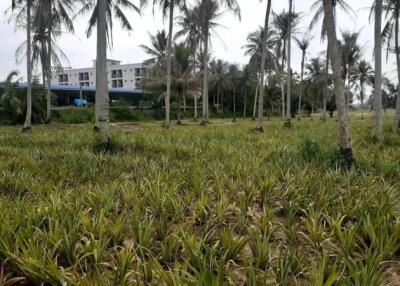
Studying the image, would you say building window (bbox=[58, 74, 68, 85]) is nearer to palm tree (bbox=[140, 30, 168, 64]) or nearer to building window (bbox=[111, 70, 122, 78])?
building window (bbox=[111, 70, 122, 78])

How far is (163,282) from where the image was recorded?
9.37ft

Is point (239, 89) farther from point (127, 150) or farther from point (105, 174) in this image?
point (105, 174)

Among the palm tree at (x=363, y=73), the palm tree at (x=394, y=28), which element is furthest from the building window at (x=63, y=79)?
the palm tree at (x=394, y=28)

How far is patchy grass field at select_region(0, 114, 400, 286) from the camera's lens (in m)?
3.02

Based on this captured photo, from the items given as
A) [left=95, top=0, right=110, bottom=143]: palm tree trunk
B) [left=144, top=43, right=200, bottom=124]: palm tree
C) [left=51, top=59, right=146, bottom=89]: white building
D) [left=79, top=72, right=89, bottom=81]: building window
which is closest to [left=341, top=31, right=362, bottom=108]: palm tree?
[left=144, top=43, right=200, bottom=124]: palm tree

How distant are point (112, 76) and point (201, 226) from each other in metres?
91.0

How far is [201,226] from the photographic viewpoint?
4395mm

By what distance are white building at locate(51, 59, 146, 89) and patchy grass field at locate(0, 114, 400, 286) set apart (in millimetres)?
81530

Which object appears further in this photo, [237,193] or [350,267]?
[237,193]

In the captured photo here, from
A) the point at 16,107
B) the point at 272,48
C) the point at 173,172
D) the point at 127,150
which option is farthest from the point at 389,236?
the point at 272,48

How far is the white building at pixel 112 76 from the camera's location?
3403 inches

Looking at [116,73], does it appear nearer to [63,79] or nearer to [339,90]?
[63,79]

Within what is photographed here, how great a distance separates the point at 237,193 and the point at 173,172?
5.62 feet

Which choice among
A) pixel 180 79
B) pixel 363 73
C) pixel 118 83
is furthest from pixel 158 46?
pixel 118 83
